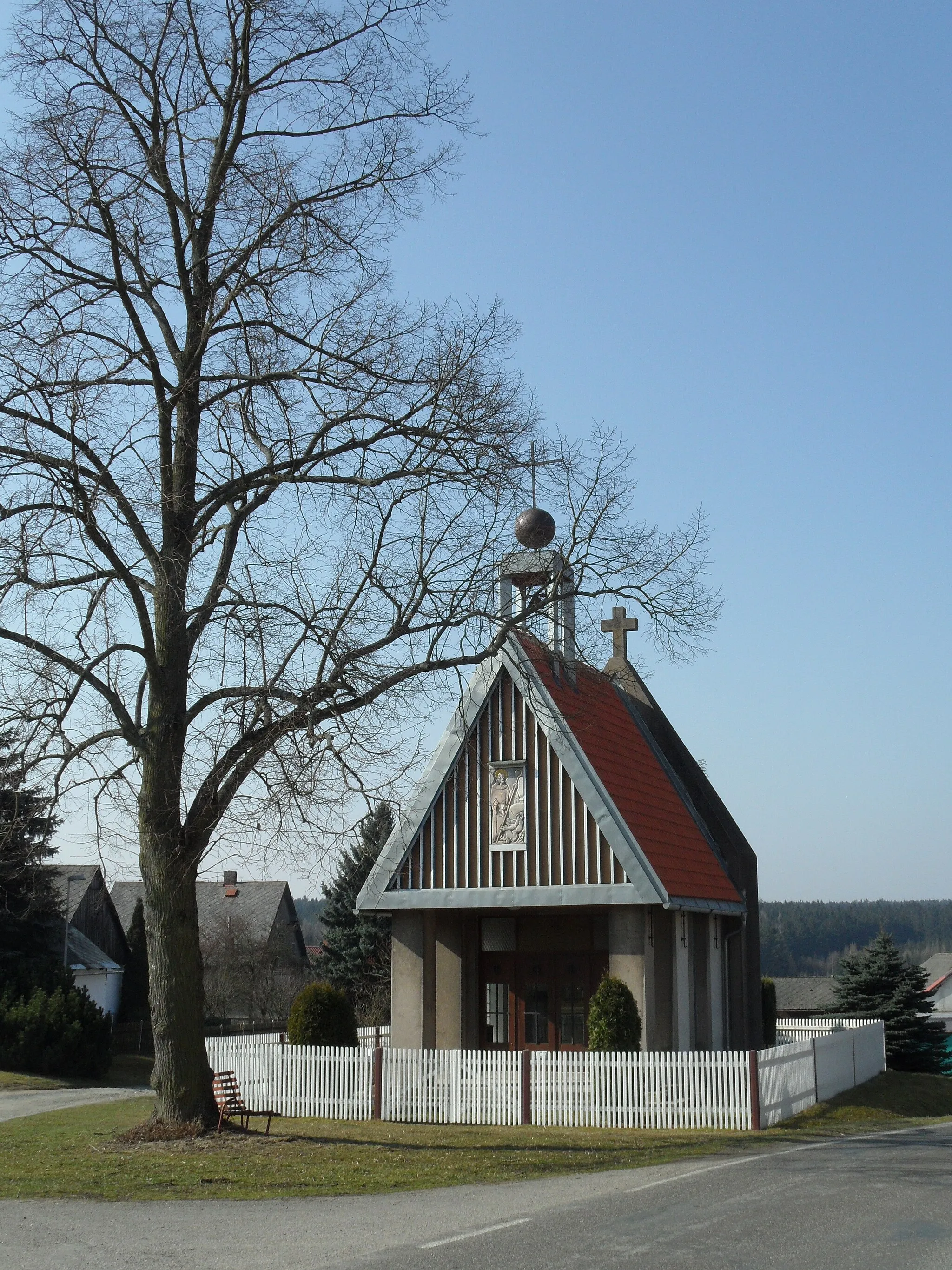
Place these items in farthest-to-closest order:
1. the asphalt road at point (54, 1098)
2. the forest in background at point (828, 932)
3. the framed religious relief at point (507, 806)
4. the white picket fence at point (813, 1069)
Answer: the forest in background at point (828, 932)
the asphalt road at point (54, 1098)
the framed religious relief at point (507, 806)
the white picket fence at point (813, 1069)

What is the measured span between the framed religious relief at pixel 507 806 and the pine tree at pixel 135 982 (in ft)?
95.8

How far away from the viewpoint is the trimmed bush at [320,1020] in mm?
21891

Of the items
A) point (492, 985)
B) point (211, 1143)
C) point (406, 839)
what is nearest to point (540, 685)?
point (406, 839)

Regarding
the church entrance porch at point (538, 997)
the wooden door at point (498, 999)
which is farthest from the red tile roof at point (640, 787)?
the wooden door at point (498, 999)

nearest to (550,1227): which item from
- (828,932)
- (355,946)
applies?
(355,946)

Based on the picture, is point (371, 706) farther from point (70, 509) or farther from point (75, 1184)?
point (75, 1184)

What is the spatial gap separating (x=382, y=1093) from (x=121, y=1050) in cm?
2545

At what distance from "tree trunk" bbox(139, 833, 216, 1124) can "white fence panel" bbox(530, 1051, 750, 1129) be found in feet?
17.2

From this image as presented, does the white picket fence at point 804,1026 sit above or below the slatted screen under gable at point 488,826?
below

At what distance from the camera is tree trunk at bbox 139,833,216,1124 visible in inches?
633

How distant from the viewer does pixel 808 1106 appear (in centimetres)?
2045

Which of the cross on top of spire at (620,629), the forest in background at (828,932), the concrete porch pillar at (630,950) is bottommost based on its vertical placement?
the forest in background at (828,932)

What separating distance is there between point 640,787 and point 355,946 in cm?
2112

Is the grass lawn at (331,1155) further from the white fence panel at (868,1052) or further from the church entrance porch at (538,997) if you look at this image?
the church entrance porch at (538,997)
